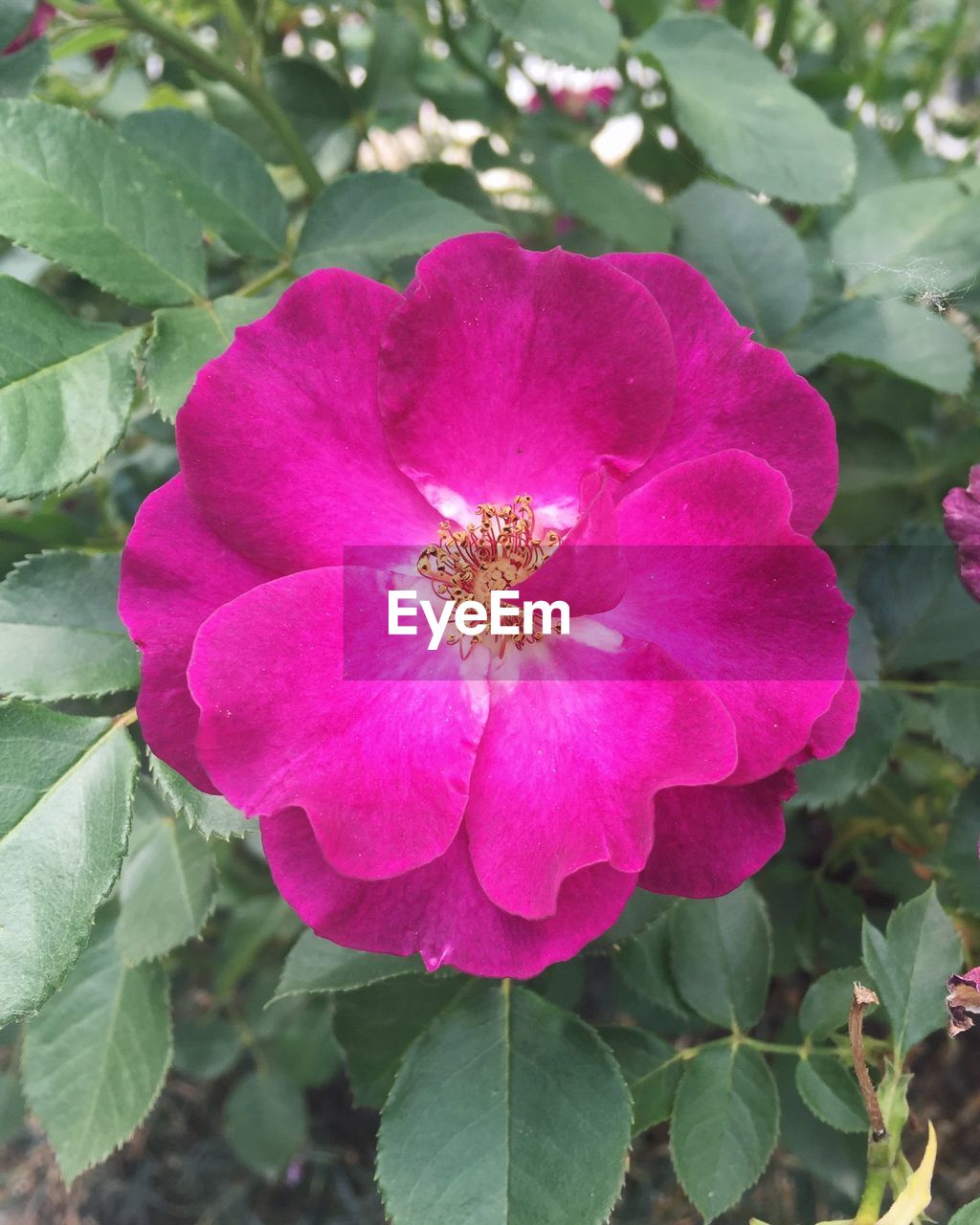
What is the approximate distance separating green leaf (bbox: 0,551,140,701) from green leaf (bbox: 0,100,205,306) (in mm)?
197

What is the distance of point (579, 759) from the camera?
58 centimetres

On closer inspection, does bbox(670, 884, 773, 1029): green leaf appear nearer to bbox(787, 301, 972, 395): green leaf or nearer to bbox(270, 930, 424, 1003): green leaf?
bbox(270, 930, 424, 1003): green leaf

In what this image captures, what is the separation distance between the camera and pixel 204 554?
1.90 ft

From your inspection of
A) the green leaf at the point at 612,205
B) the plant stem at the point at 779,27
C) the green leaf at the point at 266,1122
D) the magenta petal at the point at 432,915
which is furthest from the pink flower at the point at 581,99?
the green leaf at the point at 266,1122

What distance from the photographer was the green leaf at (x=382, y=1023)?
781 mm

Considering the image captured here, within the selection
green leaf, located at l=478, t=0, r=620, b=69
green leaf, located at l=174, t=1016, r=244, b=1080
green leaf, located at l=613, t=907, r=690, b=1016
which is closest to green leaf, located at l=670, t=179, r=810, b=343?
green leaf, located at l=478, t=0, r=620, b=69

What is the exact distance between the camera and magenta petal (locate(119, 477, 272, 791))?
56 centimetres

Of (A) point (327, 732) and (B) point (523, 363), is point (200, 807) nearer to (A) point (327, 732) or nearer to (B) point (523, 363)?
(A) point (327, 732)

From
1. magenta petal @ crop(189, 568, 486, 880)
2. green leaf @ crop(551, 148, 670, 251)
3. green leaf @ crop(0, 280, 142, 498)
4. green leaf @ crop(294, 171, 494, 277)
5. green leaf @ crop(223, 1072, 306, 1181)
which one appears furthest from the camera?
green leaf @ crop(223, 1072, 306, 1181)

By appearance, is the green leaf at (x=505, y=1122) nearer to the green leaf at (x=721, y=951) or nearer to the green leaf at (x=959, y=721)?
the green leaf at (x=721, y=951)

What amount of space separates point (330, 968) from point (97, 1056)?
0.27 metres

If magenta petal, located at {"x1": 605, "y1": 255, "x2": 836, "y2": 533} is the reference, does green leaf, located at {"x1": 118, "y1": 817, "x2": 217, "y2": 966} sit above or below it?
below

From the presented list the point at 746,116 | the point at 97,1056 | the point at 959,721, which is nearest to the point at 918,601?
the point at 959,721

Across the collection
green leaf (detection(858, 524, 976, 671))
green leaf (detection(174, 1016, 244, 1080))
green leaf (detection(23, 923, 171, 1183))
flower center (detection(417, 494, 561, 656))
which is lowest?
green leaf (detection(174, 1016, 244, 1080))
